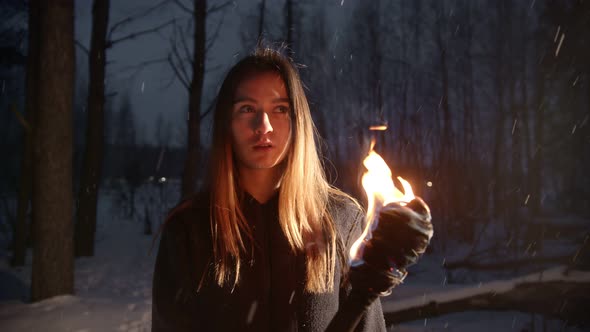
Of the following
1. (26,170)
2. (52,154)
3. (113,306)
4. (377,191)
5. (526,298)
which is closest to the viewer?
(377,191)

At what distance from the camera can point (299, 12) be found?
20.6 meters

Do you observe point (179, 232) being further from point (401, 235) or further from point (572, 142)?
point (572, 142)

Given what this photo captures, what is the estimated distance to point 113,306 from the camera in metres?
5.45

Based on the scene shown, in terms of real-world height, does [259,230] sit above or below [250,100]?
below

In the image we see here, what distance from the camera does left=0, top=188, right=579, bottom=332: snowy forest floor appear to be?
4848 mm

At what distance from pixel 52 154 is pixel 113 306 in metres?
2.54

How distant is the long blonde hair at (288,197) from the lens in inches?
73.9

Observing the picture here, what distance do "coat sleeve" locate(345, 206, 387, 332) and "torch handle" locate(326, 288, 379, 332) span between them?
22.2 inches

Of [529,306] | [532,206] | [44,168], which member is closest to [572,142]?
[532,206]

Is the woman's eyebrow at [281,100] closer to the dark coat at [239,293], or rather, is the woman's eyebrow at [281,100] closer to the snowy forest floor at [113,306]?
the dark coat at [239,293]

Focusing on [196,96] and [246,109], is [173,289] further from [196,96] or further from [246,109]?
[196,96]

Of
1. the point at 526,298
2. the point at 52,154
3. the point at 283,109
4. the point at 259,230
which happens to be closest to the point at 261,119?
the point at 283,109

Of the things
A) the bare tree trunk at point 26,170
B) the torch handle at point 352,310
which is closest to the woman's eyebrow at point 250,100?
the torch handle at point 352,310

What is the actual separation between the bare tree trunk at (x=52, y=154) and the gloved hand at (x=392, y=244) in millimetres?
6295
